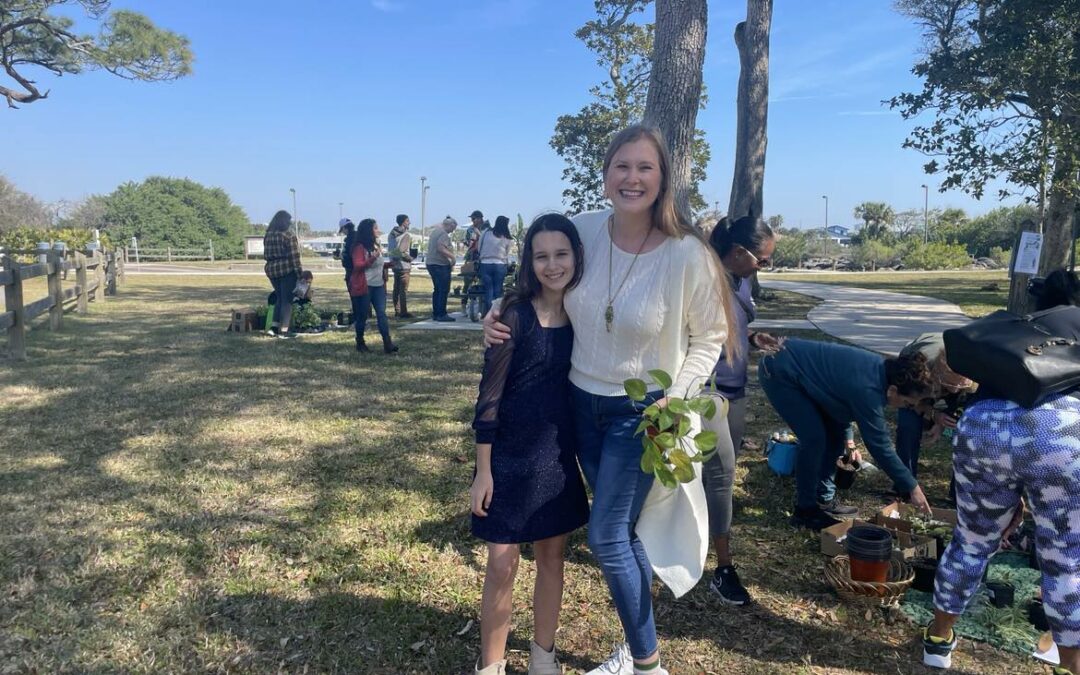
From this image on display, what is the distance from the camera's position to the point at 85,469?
15.0 ft

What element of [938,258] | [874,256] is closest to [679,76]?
[938,258]

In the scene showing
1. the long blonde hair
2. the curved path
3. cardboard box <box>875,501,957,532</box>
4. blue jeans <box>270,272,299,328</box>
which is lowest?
cardboard box <box>875,501,957,532</box>

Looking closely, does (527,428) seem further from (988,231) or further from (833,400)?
(988,231)

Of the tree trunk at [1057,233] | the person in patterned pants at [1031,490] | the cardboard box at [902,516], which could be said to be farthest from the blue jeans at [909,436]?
the tree trunk at [1057,233]

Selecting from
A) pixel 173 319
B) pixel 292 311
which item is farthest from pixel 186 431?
pixel 173 319

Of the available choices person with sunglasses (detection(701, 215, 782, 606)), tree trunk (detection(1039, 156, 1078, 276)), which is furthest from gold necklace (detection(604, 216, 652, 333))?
tree trunk (detection(1039, 156, 1078, 276))

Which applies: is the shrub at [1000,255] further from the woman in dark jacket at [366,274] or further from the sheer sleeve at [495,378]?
the sheer sleeve at [495,378]

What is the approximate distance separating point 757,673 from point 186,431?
4.46 metres

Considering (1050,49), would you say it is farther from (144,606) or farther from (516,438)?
(144,606)

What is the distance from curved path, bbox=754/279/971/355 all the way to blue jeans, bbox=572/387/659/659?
7514 mm

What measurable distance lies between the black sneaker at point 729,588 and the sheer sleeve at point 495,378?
147 centimetres

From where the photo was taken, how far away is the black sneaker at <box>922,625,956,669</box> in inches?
102

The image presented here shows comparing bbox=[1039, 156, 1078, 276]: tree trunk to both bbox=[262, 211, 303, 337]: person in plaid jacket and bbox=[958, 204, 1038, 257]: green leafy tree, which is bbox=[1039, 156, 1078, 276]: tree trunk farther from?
bbox=[958, 204, 1038, 257]: green leafy tree

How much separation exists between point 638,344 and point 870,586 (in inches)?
65.8
